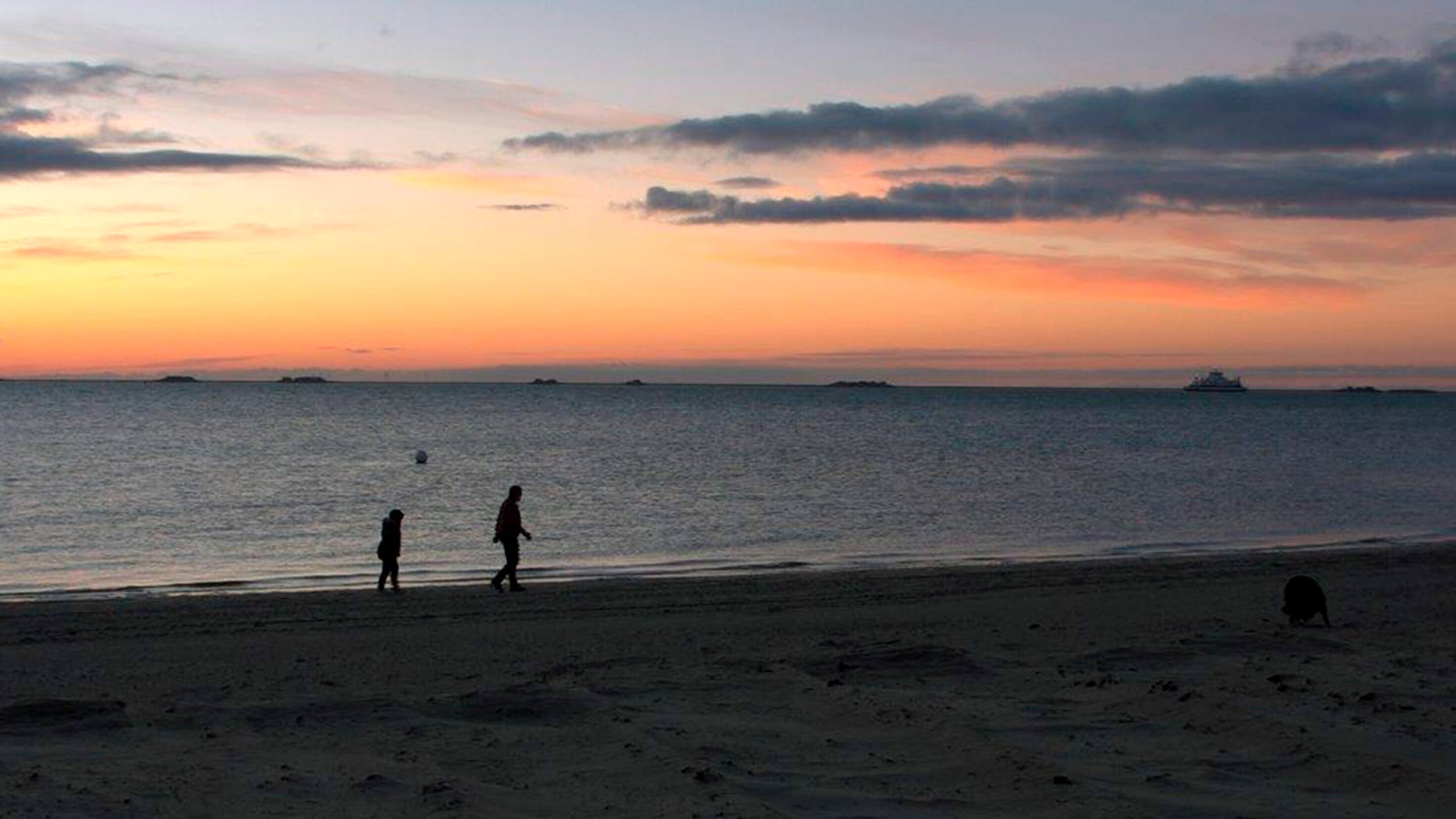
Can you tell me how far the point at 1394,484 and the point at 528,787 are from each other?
50409mm

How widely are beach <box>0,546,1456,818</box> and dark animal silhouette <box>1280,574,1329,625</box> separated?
45 centimetres

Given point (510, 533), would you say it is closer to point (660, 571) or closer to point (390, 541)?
point (390, 541)

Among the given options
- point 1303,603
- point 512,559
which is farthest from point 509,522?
point 1303,603

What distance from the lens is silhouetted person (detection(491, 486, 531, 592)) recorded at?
64.5 ft

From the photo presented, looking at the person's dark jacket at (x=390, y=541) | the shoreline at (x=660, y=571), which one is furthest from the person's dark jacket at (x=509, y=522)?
the shoreline at (x=660, y=571)

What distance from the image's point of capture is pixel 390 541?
2067 centimetres

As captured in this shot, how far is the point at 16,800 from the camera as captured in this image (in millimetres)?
7727

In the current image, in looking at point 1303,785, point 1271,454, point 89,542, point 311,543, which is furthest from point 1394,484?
point 1303,785

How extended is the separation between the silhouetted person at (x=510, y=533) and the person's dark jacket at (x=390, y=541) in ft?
5.13

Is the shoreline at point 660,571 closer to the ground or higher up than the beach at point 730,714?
closer to the ground

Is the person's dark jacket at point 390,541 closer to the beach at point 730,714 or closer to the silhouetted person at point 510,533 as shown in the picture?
the silhouetted person at point 510,533

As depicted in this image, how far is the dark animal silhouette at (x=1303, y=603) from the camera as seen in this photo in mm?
15664

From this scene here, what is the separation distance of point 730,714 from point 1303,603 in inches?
327

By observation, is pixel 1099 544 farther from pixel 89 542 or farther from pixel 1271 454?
pixel 1271 454
